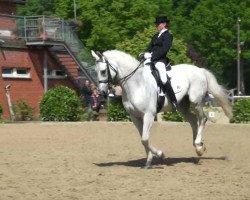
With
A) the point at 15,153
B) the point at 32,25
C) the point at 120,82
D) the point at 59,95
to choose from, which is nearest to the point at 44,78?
the point at 32,25

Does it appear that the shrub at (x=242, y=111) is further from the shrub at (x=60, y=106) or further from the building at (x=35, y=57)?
the building at (x=35, y=57)

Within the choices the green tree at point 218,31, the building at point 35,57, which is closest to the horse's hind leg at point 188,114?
the building at point 35,57

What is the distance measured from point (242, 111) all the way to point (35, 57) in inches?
664

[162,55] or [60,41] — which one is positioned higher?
[162,55]

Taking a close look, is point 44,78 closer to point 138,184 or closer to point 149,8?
point 149,8

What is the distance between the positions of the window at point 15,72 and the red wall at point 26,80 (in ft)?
0.63

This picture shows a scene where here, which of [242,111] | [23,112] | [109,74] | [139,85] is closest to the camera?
[109,74]

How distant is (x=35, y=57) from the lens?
40219mm

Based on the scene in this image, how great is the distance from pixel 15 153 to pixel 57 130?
713 centimetres

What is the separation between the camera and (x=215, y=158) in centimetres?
1534

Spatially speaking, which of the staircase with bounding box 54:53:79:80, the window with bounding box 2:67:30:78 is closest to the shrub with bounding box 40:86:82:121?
the window with bounding box 2:67:30:78

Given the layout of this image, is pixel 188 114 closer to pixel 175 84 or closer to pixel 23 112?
pixel 175 84

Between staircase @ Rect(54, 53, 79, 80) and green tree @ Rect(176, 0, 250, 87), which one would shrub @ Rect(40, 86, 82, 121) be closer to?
staircase @ Rect(54, 53, 79, 80)

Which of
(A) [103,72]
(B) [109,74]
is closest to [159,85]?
(B) [109,74]
